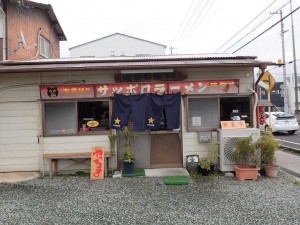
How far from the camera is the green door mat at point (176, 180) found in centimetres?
730

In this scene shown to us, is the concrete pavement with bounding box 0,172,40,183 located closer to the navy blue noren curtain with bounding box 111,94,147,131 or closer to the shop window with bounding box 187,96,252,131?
the navy blue noren curtain with bounding box 111,94,147,131

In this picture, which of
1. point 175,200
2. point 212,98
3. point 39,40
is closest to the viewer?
point 175,200

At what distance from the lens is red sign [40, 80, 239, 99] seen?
27.7ft

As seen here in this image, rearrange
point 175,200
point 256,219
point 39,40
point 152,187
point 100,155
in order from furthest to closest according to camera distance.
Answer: point 39,40 → point 100,155 → point 152,187 → point 175,200 → point 256,219

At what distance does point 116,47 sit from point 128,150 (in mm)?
20179

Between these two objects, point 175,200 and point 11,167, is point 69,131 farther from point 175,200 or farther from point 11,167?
point 175,200

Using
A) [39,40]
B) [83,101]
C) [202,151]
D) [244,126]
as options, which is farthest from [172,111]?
[39,40]

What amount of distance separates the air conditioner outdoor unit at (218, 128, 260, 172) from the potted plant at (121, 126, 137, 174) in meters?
2.58

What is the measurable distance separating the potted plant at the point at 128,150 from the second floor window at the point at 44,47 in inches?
363

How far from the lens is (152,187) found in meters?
7.05

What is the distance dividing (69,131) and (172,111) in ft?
10.6

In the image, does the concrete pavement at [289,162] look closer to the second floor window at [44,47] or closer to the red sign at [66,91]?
the red sign at [66,91]

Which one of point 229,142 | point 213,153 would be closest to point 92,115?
point 213,153

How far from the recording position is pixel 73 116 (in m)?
8.65
